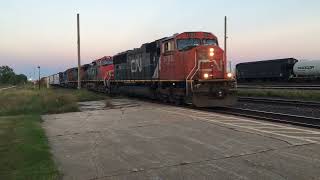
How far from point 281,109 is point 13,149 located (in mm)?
13512

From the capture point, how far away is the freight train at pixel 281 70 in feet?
165

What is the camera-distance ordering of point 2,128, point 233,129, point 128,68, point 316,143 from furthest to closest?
point 128,68
point 2,128
point 233,129
point 316,143

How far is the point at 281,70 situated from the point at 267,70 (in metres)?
2.31

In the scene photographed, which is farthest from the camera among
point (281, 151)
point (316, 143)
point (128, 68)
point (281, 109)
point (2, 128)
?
point (128, 68)

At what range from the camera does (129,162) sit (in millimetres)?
8867

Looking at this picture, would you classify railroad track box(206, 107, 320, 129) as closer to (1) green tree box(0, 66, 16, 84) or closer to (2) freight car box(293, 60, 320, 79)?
(2) freight car box(293, 60, 320, 79)

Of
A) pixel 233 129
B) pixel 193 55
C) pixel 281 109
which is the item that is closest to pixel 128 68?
pixel 193 55

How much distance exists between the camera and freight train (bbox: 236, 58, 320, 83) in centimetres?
5041

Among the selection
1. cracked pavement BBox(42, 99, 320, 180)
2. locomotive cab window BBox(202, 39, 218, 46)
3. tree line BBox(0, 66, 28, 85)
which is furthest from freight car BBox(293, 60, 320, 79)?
tree line BBox(0, 66, 28, 85)

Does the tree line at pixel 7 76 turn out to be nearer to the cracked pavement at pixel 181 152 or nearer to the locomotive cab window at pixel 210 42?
the locomotive cab window at pixel 210 42

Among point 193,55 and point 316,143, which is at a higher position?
point 193,55

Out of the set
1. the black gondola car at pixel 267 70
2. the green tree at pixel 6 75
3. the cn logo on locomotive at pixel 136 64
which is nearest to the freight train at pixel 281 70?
the black gondola car at pixel 267 70

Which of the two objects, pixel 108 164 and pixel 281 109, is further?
pixel 281 109

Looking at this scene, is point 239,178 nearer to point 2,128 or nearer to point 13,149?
point 13,149
